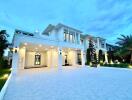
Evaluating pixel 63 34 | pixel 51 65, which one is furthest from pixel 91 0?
pixel 51 65

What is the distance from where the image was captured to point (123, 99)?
4.12 meters

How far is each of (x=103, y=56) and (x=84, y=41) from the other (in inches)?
273

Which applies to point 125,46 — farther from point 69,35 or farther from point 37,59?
point 37,59

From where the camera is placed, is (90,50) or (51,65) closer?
(51,65)

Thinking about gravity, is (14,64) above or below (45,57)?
below

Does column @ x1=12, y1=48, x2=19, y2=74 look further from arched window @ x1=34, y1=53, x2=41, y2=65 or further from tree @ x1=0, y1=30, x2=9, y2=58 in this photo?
arched window @ x1=34, y1=53, x2=41, y2=65

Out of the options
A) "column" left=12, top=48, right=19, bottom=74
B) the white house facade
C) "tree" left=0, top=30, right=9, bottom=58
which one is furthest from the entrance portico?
"column" left=12, top=48, right=19, bottom=74

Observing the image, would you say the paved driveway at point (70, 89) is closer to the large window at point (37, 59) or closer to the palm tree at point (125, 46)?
the large window at point (37, 59)

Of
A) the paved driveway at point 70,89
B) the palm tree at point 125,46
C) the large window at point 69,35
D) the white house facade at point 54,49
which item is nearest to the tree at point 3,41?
the white house facade at point 54,49

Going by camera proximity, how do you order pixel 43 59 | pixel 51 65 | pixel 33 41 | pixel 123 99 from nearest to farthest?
pixel 123 99, pixel 33 41, pixel 51 65, pixel 43 59

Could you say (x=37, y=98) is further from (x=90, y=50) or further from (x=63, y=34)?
(x=90, y=50)

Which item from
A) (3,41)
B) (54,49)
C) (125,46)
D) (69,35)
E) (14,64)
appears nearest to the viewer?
(14,64)

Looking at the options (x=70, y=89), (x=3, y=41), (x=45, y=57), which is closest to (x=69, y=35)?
(x=45, y=57)

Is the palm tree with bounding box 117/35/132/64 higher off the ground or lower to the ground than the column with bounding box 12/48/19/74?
higher
